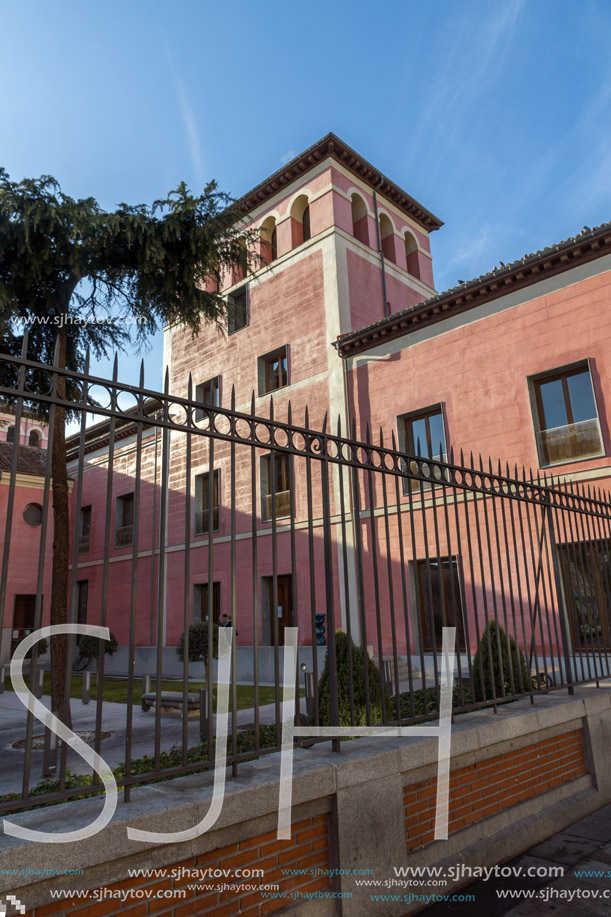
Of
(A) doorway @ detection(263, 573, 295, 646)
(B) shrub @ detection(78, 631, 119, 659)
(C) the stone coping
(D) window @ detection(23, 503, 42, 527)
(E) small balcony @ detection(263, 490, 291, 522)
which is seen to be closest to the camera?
(C) the stone coping

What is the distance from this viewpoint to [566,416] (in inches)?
501

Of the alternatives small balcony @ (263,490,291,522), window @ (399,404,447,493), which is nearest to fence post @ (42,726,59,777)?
window @ (399,404,447,493)

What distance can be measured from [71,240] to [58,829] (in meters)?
7.20

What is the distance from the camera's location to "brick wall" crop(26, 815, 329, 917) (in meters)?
2.26

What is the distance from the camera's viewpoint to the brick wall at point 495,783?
3596mm

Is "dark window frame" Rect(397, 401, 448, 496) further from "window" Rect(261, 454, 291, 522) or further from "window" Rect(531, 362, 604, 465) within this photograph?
"window" Rect(261, 454, 291, 522)

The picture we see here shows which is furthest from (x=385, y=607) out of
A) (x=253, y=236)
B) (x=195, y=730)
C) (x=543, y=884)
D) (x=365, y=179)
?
(x=365, y=179)

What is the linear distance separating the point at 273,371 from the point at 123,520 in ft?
30.3

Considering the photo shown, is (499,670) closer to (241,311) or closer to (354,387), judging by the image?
(354,387)

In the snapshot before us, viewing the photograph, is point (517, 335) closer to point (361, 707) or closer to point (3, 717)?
point (361, 707)

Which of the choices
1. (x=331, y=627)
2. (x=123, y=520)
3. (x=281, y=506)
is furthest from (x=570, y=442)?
(x=123, y=520)

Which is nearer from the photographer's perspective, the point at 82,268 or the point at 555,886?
the point at 555,886

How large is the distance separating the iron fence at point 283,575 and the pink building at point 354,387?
0.66ft

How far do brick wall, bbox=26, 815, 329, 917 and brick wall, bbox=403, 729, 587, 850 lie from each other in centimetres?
79
